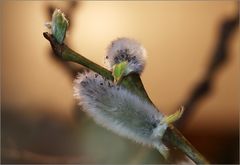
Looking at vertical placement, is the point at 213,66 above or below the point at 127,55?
below

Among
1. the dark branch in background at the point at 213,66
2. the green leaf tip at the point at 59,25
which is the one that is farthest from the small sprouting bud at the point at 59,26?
the dark branch in background at the point at 213,66

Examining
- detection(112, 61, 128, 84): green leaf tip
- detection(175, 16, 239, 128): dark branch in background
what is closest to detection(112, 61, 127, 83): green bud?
detection(112, 61, 128, 84): green leaf tip

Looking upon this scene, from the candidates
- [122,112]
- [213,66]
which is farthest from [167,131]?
[213,66]

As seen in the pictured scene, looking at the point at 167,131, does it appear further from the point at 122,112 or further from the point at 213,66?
the point at 213,66

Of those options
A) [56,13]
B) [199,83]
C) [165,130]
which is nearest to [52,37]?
[56,13]

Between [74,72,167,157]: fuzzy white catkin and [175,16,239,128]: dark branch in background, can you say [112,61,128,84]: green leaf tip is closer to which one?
[74,72,167,157]: fuzzy white catkin

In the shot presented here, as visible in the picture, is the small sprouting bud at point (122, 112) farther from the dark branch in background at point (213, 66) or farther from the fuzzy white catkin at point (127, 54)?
the dark branch in background at point (213, 66)
